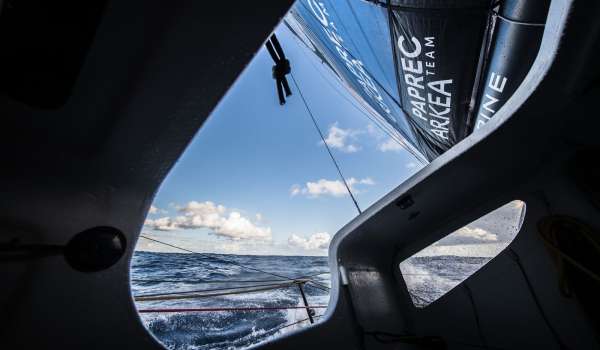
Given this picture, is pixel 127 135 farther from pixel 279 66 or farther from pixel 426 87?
pixel 426 87

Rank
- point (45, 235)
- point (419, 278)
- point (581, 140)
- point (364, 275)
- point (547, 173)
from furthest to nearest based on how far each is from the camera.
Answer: point (419, 278) → point (364, 275) → point (547, 173) → point (581, 140) → point (45, 235)

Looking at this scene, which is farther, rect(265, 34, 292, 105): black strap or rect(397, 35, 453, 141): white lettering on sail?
rect(397, 35, 453, 141): white lettering on sail

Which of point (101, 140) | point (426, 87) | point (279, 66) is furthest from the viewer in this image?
point (426, 87)

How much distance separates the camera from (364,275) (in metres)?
1.49

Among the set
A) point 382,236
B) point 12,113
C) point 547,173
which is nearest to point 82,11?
point 12,113

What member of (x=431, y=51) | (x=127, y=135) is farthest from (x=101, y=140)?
(x=431, y=51)

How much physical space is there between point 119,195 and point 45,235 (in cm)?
14

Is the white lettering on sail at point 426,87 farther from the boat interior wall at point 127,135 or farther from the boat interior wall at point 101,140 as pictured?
the boat interior wall at point 101,140

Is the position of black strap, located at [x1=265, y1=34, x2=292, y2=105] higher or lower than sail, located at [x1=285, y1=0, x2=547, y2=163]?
lower

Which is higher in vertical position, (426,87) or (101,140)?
(426,87)

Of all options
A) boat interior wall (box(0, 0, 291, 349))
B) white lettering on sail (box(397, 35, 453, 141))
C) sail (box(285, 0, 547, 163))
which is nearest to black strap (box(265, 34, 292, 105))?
boat interior wall (box(0, 0, 291, 349))

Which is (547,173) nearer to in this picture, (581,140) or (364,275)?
(581,140)

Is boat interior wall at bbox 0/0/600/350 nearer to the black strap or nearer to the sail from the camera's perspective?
the black strap

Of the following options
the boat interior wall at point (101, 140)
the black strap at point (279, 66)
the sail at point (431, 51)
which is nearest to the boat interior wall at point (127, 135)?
the boat interior wall at point (101, 140)
